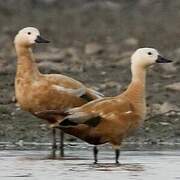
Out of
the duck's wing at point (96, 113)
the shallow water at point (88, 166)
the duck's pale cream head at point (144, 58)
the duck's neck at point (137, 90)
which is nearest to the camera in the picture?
the shallow water at point (88, 166)

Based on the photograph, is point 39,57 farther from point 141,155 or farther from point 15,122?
point 141,155

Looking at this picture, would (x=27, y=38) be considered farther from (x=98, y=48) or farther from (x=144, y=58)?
(x=98, y=48)

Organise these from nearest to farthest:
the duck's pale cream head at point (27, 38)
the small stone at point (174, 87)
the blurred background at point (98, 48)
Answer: the duck's pale cream head at point (27, 38)
the blurred background at point (98, 48)
the small stone at point (174, 87)

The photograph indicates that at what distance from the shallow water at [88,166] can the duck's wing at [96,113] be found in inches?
18.4

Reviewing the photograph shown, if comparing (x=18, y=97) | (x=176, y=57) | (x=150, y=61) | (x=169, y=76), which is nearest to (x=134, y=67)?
(x=150, y=61)

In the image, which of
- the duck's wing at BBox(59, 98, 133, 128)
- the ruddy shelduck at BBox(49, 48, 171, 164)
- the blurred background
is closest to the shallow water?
the ruddy shelduck at BBox(49, 48, 171, 164)

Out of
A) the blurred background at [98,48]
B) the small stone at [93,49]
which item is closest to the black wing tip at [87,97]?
the blurred background at [98,48]

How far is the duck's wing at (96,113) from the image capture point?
14.2 metres

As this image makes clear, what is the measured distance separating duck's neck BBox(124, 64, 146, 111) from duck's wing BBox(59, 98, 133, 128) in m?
0.13

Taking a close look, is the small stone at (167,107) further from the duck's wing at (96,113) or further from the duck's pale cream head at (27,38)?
the duck's wing at (96,113)

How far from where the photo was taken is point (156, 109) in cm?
1942

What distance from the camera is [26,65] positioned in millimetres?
16594

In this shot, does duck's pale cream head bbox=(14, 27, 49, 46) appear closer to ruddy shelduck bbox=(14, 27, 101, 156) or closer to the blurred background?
ruddy shelduck bbox=(14, 27, 101, 156)

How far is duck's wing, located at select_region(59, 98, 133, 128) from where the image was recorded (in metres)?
14.2
